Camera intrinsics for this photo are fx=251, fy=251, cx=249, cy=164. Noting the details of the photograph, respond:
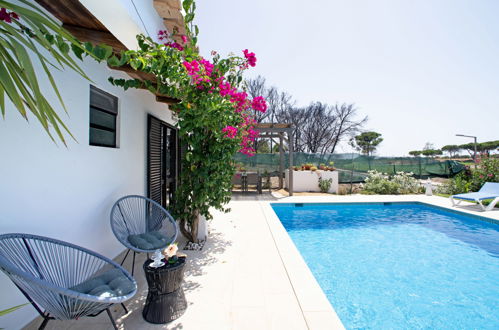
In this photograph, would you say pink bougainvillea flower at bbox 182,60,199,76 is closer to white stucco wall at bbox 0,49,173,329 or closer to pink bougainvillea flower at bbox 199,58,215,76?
pink bougainvillea flower at bbox 199,58,215,76

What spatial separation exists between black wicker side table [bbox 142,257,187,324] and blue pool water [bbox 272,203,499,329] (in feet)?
5.71

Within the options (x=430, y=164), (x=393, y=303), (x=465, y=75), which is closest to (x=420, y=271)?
(x=393, y=303)

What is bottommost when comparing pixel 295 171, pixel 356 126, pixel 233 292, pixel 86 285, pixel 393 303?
pixel 393 303

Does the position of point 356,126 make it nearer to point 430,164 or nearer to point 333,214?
point 430,164

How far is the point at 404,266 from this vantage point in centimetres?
385

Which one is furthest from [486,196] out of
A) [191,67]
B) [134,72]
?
[134,72]

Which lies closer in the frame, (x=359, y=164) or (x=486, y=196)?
(x=486, y=196)

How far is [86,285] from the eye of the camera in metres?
1.82

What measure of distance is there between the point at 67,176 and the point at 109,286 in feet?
3.89

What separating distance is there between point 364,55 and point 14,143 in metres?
11.2

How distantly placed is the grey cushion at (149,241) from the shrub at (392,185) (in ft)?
32.3

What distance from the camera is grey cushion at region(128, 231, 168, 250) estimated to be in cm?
268

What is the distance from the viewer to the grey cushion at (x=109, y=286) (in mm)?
1713

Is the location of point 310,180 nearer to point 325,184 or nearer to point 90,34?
point 325,184
